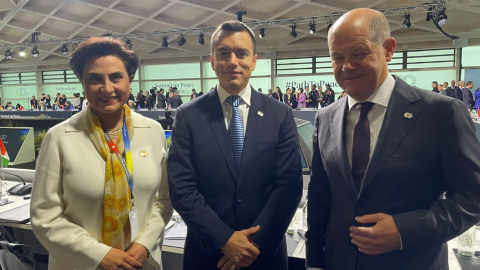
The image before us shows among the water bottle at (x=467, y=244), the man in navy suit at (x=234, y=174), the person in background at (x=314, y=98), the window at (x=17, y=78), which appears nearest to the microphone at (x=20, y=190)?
the man in navy suit at (x=234, y=174)

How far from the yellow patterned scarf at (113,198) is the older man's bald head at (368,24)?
1072 mm

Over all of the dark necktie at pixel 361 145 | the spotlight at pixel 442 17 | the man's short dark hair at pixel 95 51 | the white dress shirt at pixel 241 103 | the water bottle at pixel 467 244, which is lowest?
the water bottle at pixel 467 244

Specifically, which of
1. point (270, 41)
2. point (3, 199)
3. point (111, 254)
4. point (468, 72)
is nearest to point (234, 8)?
point (270, 41)

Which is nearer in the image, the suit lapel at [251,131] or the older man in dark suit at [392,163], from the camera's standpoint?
the older man in dark suit at [392,163]

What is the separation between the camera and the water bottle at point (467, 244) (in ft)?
5.25

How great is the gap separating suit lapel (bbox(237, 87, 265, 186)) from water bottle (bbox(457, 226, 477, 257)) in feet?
3.67

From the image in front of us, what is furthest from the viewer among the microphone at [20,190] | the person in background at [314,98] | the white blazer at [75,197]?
the person in background at [314,98]

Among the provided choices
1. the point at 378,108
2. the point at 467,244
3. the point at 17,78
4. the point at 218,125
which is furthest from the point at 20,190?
the point at 17,78

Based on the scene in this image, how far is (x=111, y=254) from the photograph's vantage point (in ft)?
4.68

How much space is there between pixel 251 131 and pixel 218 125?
6.0 inches

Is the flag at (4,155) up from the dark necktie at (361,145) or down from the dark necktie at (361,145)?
down

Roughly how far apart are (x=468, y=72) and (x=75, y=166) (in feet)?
54.7

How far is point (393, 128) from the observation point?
120 centimetres

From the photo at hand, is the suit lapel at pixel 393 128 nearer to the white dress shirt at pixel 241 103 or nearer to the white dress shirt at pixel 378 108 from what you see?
the white dress shirt at pixel 378 108
